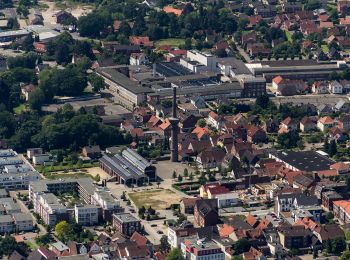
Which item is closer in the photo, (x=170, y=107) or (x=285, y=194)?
(x=285, y=194)

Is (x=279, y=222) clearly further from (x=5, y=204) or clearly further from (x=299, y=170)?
(x=5, y=204)

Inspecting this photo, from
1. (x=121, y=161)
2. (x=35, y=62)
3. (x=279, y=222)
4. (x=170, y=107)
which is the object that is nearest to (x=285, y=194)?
(x=279, y=222)

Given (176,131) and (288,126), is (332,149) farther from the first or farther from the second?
(176,131)

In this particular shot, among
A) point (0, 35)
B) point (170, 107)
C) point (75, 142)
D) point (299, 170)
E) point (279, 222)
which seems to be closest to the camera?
point (279, 222)

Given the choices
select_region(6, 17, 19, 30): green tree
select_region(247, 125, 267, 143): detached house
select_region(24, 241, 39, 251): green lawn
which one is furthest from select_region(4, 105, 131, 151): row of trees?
select_region(6, 17, 19, 30): green tree

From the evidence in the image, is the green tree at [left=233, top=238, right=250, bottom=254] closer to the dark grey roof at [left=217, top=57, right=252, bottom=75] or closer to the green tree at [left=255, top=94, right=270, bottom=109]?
the green tree at [left=255, top=94, right=270, bottom=109]

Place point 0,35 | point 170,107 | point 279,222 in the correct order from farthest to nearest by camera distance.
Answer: point 0,35, point 170,107, point 279,222
